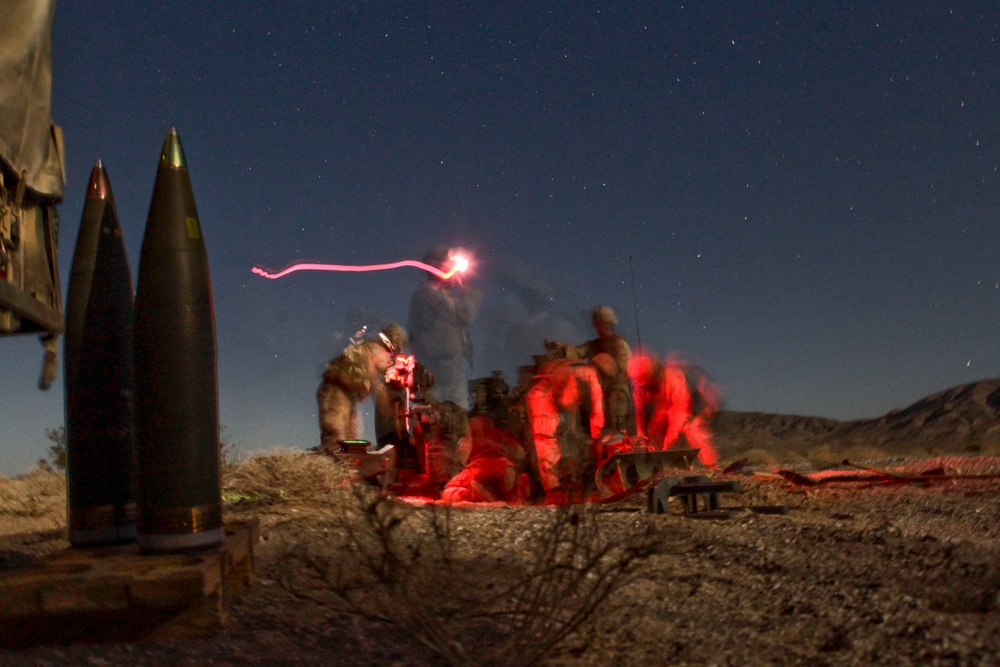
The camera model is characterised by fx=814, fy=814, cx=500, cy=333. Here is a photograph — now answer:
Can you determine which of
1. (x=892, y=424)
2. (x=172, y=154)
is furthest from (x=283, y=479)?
(x=892, y=424)

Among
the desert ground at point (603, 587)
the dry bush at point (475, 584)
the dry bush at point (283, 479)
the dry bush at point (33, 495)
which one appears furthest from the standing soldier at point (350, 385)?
the dry bush at point (475, 584)

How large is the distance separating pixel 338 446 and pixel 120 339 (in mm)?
4599

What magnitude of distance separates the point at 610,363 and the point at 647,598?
8311 millimetres

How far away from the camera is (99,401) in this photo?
484cm

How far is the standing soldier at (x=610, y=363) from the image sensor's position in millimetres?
11695

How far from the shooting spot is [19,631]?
360cm

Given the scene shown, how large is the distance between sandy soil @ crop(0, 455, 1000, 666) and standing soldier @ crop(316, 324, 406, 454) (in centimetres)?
409

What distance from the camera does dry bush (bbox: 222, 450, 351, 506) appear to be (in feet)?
24.6

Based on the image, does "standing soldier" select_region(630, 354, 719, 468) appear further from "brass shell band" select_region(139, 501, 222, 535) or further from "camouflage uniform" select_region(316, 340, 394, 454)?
"brass shell band" select_region(139, 501, 222, 535)

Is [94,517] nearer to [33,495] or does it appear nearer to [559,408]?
[33,495]

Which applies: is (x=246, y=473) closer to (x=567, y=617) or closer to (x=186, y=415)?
(x=186, y=415)

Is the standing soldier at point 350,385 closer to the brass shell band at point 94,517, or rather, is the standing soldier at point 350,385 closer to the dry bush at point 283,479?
the dry bush at point 283,479

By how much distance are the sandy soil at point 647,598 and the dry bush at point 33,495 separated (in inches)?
118

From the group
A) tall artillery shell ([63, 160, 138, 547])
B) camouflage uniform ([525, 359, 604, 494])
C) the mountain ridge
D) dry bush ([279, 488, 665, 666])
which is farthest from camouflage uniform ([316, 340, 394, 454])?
the mountain ridge
